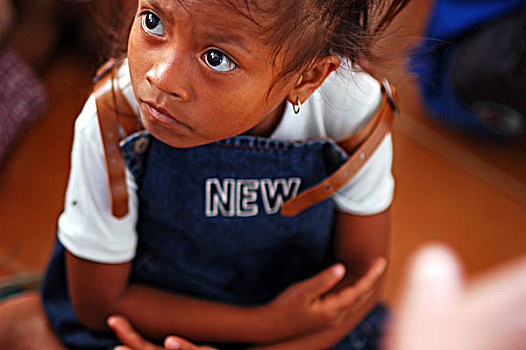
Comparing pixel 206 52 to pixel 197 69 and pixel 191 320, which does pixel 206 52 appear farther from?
pixel 191 320

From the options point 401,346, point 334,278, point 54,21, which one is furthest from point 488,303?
point 54,21

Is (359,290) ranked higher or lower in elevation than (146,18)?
lower

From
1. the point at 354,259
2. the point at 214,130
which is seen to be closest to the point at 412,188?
the point at 354,259

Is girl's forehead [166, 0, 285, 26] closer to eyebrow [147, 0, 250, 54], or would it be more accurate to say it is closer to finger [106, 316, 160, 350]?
eyebrow [147, 0, 250, 54]

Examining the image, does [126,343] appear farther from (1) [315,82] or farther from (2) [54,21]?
(2) [54,21]

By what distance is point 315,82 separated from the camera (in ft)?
1.42

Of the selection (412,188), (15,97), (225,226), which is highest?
(225,226)

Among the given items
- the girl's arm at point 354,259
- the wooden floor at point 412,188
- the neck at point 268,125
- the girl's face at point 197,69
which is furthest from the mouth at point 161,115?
the wooden floor at point 412,188

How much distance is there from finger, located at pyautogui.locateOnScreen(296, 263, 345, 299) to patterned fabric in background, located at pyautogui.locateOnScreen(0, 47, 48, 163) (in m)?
0.59

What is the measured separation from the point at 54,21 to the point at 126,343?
0.68 m

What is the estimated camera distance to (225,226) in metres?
0.56

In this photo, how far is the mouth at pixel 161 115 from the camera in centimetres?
39

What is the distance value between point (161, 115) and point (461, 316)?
9.2 inches

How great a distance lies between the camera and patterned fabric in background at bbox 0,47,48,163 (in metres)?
0.96
